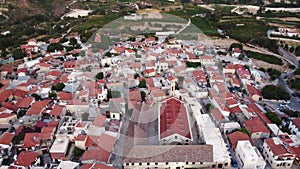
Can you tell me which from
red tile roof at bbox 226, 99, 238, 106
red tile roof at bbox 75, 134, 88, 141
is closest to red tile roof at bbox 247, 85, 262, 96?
red tile roof at bbox 226, 99, 238, 106

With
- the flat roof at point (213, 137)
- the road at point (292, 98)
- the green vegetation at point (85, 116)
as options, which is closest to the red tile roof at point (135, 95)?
the green vegetation at point (85, 116)

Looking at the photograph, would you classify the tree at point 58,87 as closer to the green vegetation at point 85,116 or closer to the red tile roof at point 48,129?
the green vegetation at point 85,116

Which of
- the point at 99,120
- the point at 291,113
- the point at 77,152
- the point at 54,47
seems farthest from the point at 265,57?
the point at 77,152

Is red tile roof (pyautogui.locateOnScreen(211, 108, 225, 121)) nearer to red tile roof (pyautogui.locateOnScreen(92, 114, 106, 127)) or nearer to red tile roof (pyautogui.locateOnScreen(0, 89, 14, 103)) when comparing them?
red tile roof (pyautogui.locateOnScreen(92, 114, 106, 127))

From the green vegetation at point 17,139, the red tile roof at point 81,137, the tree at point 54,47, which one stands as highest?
the tree at point 54,47

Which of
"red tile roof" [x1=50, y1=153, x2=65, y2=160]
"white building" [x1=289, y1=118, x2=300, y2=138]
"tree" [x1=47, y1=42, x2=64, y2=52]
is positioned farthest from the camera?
"tree" [x1=47, y1=42, x2=64, y2=52]

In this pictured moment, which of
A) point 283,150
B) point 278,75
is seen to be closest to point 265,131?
point 283,150
